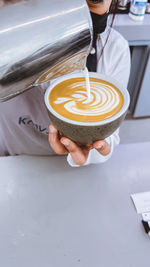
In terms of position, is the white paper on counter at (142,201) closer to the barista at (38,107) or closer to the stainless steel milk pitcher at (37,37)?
the barista at (38,107)

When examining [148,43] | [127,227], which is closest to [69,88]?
[127,227]

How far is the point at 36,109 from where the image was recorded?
3.06ft

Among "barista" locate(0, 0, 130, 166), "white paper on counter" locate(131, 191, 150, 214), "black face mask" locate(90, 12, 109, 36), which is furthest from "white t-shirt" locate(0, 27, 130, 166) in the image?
"white paper on counter" locate(131, 191, 150, 214)

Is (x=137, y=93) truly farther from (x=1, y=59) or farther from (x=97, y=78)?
(x=1, y=59)

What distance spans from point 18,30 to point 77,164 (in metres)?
0.48

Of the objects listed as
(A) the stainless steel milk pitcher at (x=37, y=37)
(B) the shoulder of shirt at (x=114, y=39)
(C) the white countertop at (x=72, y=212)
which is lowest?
(C) the white countertop at (x=72, y=212)

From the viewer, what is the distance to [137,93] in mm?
2098

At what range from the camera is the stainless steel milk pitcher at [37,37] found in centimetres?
35

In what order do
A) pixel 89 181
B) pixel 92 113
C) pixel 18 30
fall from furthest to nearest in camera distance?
1. pixel 89 181
2. pixel 92 113
3. pixel 18 30

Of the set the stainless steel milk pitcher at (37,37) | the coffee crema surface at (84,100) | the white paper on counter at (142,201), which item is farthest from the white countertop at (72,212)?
the stainless steel milk pitcher at (37,37)

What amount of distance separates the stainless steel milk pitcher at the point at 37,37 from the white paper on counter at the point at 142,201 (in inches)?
18.9

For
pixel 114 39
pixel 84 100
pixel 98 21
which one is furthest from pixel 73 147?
pixel 114 39

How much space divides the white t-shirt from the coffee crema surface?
12.8 inches

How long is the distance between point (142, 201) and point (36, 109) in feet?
1.74
